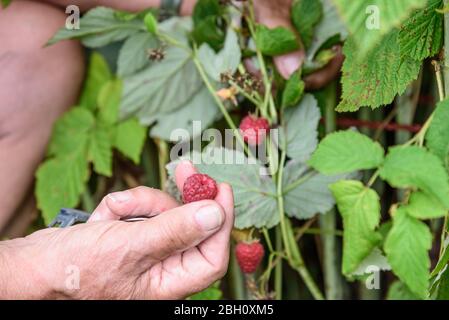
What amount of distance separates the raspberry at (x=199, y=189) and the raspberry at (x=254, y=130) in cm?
24

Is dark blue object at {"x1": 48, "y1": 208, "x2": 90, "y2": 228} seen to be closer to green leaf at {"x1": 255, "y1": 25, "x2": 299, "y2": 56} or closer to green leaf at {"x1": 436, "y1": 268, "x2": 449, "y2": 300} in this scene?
green leaf at {"x1": 255, "y1": 25, "x2": 299, "y2": 56}

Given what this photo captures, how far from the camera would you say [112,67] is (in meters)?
1.55

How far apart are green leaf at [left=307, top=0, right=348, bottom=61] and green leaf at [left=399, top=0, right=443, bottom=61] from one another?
363 millimetres

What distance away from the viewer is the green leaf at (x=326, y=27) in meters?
1.20

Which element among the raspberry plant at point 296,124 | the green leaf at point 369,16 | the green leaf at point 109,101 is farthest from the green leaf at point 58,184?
the green leaf at point 369,16

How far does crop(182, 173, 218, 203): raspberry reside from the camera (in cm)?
90

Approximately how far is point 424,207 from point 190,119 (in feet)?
1.79

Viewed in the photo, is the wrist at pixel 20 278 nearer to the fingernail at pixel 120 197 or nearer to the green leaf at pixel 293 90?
the fingernail at pixel 120 197

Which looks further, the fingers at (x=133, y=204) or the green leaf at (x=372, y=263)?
the green leaf at (x=372, y=263)

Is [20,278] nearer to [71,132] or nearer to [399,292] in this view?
[71,132]

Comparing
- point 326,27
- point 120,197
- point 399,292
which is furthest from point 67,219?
point 399,292

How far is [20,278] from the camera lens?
934 mm

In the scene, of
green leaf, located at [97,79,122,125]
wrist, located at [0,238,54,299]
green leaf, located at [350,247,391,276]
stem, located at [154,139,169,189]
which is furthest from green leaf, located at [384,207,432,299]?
green leaf, located at [97,79,122,125]
